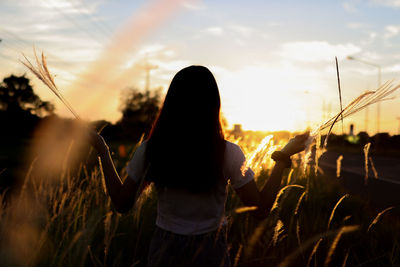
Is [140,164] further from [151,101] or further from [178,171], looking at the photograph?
[151,101]

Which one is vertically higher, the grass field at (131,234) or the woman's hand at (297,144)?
the woman's hand at (297,144)

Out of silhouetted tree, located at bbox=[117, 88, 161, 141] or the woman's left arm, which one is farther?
silhouetted tree, located at bbox=[117, 88, 161, 141]

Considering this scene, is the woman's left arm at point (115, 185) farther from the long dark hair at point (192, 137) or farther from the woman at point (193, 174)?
A: the long dark hair at point (192, 137)

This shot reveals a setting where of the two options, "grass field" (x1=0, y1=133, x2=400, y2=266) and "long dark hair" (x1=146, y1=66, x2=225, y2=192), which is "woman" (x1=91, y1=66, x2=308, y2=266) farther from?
"grass field" (x1=0, y1=133, x2=400, y2=266)

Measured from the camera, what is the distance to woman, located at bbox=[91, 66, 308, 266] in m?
1.74

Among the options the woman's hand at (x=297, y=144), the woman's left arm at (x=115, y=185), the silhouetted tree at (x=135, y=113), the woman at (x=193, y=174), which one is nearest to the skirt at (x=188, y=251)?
the woman at (x=193, y=174)

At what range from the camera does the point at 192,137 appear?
1.76 meters

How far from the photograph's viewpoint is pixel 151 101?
68.1 metres

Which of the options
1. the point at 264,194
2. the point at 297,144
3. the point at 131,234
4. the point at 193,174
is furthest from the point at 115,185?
the point at 131,234

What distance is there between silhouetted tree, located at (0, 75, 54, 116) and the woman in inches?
2757

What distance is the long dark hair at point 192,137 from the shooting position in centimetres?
174

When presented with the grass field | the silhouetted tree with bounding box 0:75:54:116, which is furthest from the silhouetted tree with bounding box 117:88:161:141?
the grass field

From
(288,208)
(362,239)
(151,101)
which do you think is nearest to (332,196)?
(288,208)

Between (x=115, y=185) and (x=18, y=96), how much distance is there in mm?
74690
